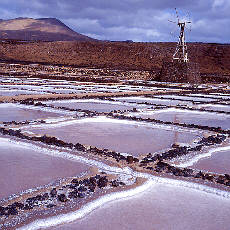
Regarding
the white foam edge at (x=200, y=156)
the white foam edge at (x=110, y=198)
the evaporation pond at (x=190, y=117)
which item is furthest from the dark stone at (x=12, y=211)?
the evaporation pond at (x=190, y=117)

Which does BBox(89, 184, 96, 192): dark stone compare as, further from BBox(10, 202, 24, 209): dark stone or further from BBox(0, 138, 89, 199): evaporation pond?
BBox(10, 202, 24, 209): dark stone

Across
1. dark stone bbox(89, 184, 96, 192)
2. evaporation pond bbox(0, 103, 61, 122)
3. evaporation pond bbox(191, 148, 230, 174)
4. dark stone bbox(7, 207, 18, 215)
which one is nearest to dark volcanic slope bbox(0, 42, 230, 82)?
evaporation pond bbox(0, 103, 61, 122)

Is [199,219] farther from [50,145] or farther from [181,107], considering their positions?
[181,107]

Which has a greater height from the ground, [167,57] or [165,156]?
[167,57]

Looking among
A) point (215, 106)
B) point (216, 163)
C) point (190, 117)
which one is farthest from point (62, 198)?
point (215, 106)

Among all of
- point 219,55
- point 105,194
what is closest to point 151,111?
point 105,194

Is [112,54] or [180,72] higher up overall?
[112,54]

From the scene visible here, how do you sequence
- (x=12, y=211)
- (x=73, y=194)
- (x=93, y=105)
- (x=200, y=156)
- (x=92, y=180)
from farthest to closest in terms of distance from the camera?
(x=93, y=105) < (x=200, y=156) < (x=92, y=180) < (x=73, y=194) < (x=12, y=211)

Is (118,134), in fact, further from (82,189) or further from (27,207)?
(27,207)
